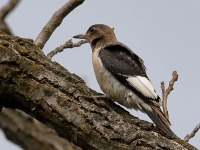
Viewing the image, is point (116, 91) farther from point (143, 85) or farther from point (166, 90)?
point (166, 90)

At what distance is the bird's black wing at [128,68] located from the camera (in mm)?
5695

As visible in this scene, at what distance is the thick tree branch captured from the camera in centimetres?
671

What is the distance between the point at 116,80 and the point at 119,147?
5.68 ft

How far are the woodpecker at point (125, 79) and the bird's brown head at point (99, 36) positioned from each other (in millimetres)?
477

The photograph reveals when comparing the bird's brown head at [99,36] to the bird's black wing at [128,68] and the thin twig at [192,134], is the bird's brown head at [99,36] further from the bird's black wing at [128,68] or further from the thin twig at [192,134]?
the thin twig at [192,134]

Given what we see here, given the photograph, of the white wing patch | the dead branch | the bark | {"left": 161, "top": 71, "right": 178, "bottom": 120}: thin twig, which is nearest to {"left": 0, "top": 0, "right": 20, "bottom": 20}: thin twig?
the dead branch

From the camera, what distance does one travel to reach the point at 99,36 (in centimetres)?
735

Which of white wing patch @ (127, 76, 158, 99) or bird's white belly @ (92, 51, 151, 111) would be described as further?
bird's white belly @ (92, 51, 151, 111)

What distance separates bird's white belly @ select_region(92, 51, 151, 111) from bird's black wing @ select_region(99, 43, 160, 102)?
0.15ft

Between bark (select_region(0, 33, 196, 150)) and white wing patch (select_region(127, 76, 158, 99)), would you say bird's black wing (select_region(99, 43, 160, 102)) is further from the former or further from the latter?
bark (select_region(0, 33, 196, 150))

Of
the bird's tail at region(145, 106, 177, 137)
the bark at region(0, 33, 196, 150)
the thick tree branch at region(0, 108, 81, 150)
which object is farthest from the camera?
the thick tree branch at region(0, 108, 81, 150)

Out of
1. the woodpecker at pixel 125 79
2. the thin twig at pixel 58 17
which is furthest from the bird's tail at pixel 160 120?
the thin twig at pixel 58 17

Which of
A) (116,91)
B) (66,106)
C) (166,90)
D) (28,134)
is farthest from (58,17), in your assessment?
(66,106)

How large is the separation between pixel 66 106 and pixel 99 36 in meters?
2.85
